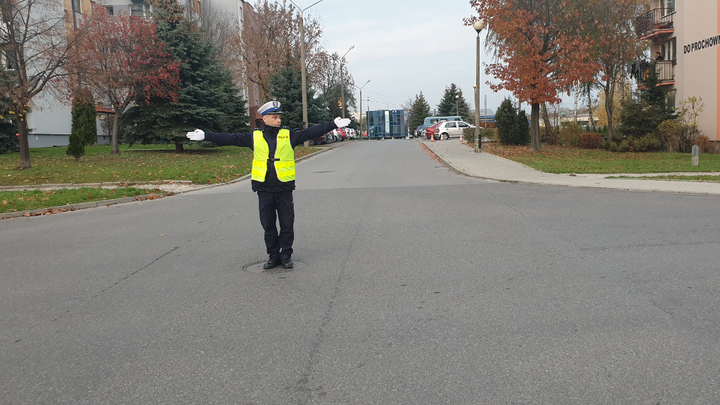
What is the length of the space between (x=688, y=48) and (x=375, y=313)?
33.4m

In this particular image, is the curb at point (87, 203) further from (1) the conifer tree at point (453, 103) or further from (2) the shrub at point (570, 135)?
(1) the conifer tree at point (453, 103)

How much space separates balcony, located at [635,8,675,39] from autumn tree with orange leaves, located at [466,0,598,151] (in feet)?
28.2

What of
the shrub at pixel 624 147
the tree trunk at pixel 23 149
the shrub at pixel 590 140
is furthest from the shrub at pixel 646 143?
the tree trunk at pixel 23 149

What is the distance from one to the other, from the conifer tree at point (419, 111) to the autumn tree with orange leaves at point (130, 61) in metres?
79.7

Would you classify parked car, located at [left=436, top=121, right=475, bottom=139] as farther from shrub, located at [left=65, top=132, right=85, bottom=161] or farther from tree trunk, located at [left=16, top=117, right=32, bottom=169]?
tree trunk, located at [left=16, top=117, right=32, bottom=169]

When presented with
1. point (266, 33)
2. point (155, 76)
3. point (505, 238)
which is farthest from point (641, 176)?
point (266, 33)

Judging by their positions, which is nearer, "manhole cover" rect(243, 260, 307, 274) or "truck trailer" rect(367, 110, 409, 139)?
"manhole cover" rect(243, 260, 307, 274)

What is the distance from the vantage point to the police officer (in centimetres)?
663

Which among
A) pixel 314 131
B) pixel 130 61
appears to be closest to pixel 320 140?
pixel 130 61

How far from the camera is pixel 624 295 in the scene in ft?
17.3

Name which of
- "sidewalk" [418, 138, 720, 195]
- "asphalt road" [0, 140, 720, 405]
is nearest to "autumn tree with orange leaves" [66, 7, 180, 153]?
"sidewalk" [418, 138, 720, 195]

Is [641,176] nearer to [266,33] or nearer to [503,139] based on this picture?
[503,139]

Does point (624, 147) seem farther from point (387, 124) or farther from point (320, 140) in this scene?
point (387, 124)

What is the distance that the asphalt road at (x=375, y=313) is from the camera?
357cm
